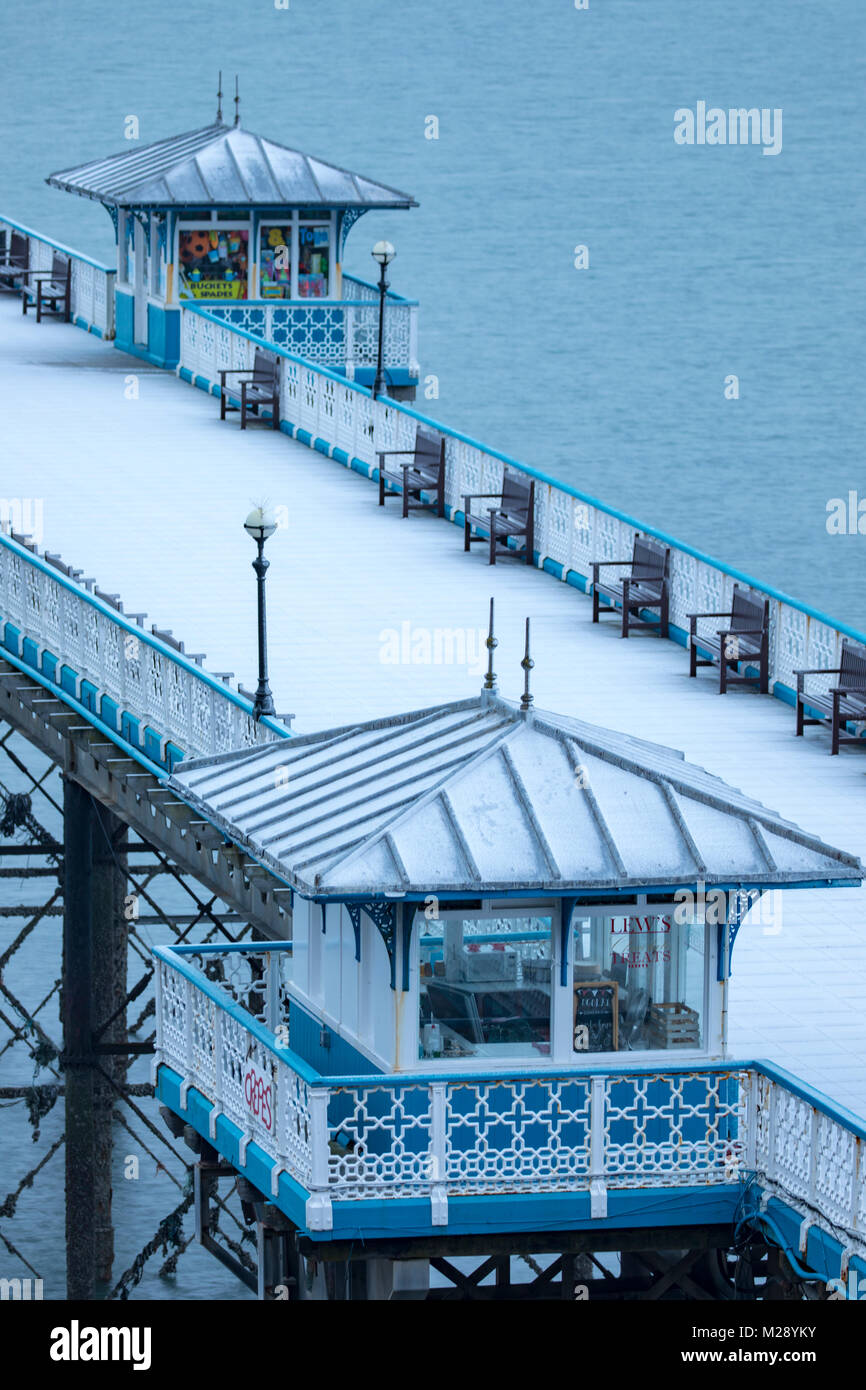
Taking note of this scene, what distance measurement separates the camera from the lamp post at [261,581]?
23.6 meters

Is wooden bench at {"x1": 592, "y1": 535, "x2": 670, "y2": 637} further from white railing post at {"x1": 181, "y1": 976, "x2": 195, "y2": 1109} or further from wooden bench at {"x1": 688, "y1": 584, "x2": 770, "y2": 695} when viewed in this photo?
white railing post at {"x1": 181, "y1": 976, "x2": 195, "y2": 1109}

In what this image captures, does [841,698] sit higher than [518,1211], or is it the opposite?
[841,698]

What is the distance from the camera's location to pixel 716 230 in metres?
110

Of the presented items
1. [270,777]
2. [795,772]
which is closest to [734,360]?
[795,772]

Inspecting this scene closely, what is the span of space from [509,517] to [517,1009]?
1583 cm

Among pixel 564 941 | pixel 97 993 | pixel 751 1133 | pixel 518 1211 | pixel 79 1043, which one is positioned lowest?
pixel 79 1043

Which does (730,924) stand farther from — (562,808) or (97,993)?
(97,993)

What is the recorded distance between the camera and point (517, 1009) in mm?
18109

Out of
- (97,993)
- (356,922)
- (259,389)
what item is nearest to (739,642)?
(97,993)

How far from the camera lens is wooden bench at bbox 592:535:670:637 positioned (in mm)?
30344

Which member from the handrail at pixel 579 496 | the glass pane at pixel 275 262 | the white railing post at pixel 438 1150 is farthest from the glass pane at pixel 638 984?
the glass pane at pixel 275 262

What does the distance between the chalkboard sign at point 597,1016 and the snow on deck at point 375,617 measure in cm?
150

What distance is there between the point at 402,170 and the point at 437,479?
79.5m

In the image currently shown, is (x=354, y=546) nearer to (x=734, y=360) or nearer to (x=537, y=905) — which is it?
(x=537, y=905)
